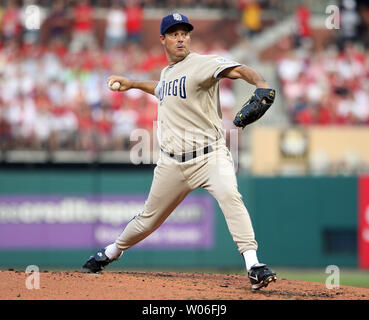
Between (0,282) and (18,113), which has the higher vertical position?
(18,113)

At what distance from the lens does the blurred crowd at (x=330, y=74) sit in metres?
14.5

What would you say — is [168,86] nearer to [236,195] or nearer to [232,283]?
[236,195]

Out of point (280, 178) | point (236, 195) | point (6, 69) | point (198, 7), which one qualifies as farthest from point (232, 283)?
point (198, 7)

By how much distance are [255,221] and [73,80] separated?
4.42 m

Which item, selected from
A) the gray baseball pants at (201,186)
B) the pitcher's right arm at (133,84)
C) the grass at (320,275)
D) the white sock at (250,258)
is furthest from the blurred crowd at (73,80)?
the white sock at (250,258)

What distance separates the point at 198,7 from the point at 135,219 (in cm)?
1196

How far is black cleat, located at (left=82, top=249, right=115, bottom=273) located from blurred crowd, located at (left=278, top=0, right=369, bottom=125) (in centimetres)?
841

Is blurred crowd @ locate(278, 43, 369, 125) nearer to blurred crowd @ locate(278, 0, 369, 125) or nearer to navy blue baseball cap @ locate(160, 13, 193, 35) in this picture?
blurred crowd @ locate(278, 0, 369, 125)

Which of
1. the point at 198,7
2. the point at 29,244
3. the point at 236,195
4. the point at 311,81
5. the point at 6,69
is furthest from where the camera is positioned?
the point at 198,7

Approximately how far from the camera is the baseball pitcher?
575 cm

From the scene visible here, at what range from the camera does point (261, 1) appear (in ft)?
58.2

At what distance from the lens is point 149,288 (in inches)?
234

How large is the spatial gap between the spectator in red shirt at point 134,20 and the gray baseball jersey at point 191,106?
10.6 meters

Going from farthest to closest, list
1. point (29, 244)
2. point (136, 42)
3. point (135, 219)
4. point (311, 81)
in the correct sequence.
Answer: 1. point (136, 42)
2. point (311, 81)
3. point (29, 244)
4. point (135, 219)
